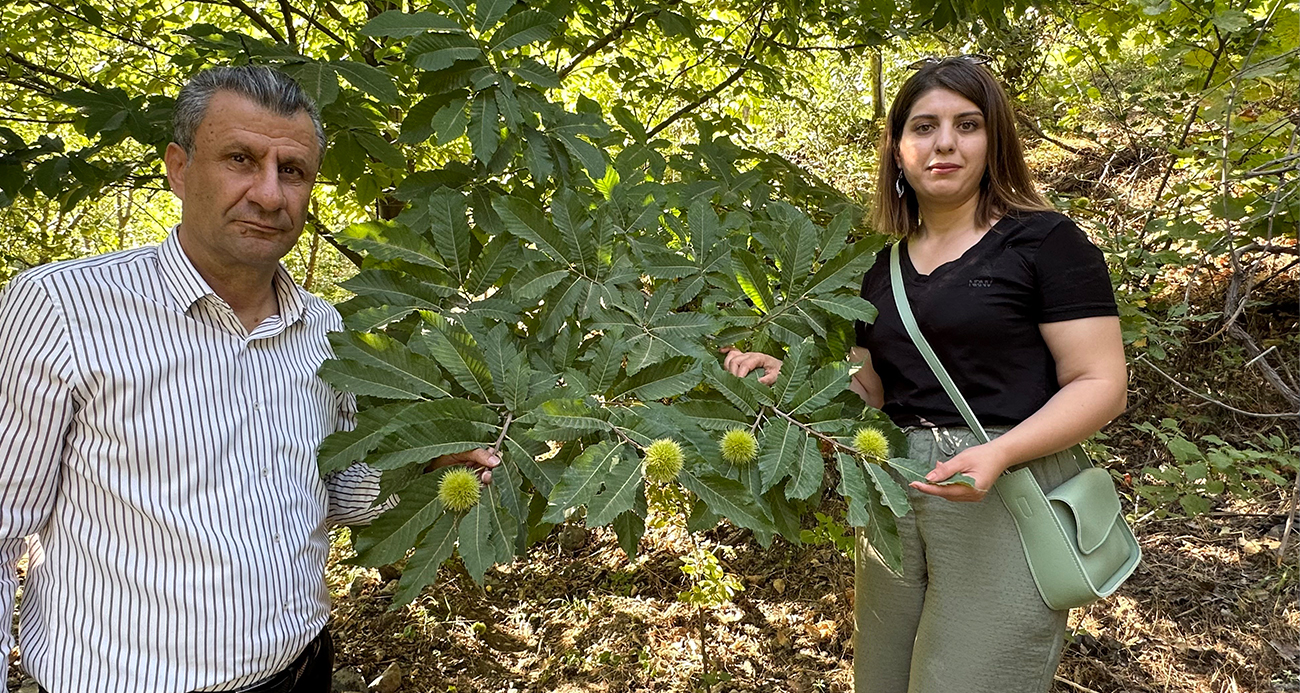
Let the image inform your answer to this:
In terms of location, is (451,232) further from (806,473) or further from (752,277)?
(806,473)

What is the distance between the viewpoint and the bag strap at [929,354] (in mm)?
1594

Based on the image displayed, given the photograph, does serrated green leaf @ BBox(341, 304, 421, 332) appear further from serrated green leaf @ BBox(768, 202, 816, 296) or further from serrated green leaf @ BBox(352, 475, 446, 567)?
serrated green leaf @ BBox(768, 202, 816, 296)

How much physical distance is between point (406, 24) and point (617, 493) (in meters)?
1.03

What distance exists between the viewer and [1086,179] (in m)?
5.52

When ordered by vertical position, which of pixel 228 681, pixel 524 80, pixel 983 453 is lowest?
pixel 228 681

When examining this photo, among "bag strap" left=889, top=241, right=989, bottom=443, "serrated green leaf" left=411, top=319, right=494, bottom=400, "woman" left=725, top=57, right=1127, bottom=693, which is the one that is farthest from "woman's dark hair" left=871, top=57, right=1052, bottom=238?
"serrated green leaf" left=411, top=319, right=494, bottom=400

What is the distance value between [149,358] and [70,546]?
313 millimetres

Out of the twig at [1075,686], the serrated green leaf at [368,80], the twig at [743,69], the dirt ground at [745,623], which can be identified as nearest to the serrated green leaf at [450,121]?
the serrated green leaf at [368,80]

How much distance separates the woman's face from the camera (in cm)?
165

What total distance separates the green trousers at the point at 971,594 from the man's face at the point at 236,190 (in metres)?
1.24

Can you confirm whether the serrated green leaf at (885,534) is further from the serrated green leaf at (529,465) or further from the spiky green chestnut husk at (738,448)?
the serrated green leaf at (529,465)

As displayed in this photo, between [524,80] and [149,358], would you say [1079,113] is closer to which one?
[524,80]

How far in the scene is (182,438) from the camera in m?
1.34

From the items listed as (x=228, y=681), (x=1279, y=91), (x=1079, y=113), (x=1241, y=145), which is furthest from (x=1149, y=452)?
(x=228, y=681)
